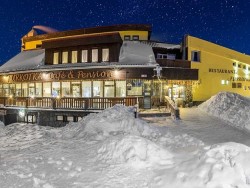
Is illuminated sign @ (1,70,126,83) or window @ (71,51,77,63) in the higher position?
window @ (71,51,77,63)

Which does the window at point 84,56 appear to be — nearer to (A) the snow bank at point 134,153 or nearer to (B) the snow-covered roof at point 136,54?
(B) the snow-covered roof at point 136,54

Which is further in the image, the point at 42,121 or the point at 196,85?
the point at 196,85

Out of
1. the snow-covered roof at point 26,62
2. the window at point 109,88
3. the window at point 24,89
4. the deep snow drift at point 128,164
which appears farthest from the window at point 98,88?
the deep snow drift at point 128,164

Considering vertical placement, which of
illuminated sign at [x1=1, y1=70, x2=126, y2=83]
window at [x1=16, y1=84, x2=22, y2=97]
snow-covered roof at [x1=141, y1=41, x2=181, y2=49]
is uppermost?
snow-covered roof at [x1=141, y1=41, x2=181, y2=49]

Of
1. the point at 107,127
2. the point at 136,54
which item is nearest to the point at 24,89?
the point at 136,54

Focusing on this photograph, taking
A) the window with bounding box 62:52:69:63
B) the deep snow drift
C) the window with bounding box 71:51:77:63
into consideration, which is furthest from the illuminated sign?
the deep snow drift

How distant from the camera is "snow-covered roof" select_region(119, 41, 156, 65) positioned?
22.7 meters

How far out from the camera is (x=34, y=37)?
32.0 metres

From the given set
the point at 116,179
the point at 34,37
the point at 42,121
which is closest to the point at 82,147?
the point at 116,179

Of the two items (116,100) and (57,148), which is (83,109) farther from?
(57,148)

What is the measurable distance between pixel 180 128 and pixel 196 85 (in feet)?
44.0

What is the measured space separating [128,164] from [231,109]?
40.7 ft

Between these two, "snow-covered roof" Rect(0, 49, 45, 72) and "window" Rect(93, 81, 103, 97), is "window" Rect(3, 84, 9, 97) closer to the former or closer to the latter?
"snow-covered roof" Rect(0, 49, 45, 72)

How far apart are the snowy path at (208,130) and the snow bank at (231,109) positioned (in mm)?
937
